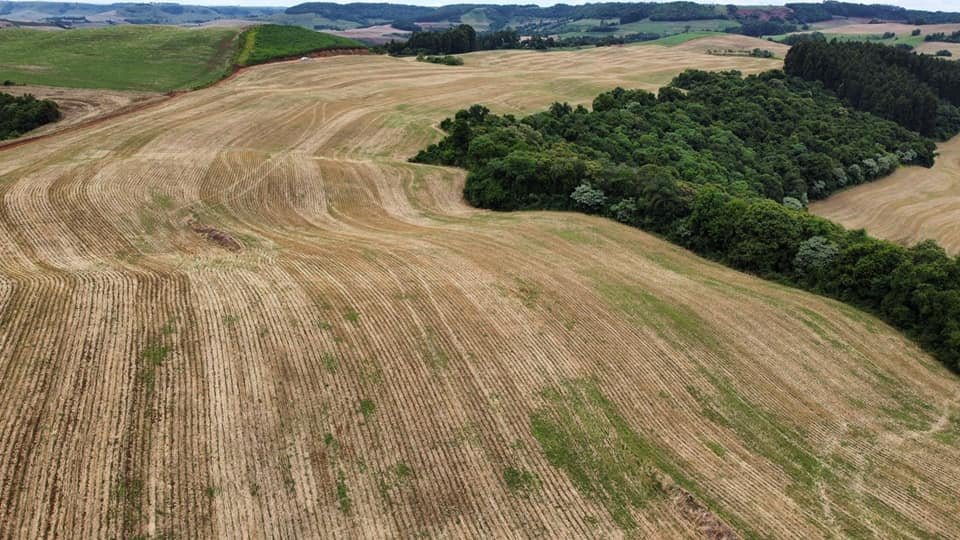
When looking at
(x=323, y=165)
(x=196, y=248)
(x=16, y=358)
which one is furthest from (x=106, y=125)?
(x=16, y=358)

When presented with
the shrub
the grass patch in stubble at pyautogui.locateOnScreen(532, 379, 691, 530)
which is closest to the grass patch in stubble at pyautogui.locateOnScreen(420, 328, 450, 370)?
the grass patch in stubble at pyautogui.locateOnScreen(532, 379, 691, 530)

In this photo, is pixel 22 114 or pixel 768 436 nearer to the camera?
pixel 768 436

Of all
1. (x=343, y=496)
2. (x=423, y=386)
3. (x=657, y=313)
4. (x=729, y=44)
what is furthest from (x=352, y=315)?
(x=729, y=44)

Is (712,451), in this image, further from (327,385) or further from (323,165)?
(323,165)

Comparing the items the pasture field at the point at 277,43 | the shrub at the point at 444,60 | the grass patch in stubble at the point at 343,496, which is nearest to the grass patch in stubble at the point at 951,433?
the grass patch in stubble at the point at 343,496

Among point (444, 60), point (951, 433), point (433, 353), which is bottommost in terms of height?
point (951, 433)

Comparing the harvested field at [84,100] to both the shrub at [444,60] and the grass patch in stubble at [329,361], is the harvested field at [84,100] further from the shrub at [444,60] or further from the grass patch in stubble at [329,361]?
the grass patch in stubble at [329,361]

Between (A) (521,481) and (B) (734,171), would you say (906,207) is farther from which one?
(A) (521,481)
